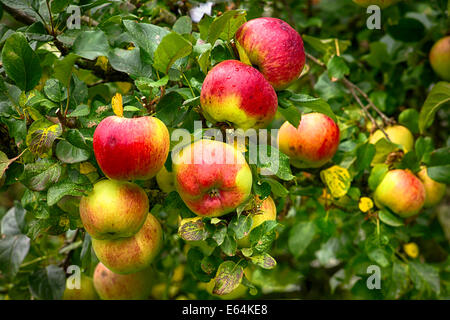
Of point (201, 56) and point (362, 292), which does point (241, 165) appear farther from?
point (362, 292)

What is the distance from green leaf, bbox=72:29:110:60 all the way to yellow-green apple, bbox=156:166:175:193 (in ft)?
0.76

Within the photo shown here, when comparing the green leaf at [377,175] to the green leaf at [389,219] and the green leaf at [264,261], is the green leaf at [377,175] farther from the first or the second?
the green leaf at [264,261]

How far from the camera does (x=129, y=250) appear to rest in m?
0.83

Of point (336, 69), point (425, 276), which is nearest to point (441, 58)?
point (336, 69)

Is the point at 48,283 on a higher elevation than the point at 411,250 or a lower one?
higher

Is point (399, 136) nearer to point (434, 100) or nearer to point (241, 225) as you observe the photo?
point (434, 100)

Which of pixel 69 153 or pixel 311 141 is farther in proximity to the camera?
pixel 311 141

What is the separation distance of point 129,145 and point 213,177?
0.44 ft

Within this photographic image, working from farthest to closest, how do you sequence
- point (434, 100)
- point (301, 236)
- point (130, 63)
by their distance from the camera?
point (301, 236) < point (434, 100) < point (130, 63)

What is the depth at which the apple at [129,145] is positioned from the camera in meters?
0.68

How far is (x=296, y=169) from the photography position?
117cm

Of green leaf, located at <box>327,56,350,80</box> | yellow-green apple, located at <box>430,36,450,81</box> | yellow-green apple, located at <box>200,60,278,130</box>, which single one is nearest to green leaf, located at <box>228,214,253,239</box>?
yellow-green apple, located at <box>200,60,278,130</box>

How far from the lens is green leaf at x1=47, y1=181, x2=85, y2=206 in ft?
2.33

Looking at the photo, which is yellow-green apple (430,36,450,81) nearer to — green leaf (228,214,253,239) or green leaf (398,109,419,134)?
green leaf (398,109,419,134)
